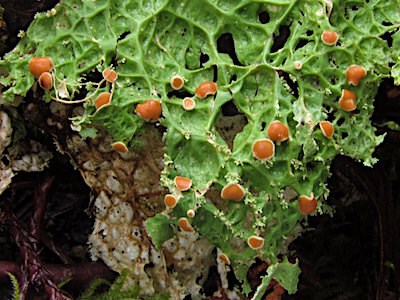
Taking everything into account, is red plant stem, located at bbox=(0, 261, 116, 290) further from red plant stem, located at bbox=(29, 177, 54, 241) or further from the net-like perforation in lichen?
the net-like perforation in lichen

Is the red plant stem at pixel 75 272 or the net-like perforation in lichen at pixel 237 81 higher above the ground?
the net-like perforation in lichen at pixel 237 81

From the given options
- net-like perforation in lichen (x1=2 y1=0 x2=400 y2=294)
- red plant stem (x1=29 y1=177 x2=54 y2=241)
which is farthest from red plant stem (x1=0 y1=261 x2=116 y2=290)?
net-like perforation in lichen (x1=2 y1=0 x2=400 y2=294)

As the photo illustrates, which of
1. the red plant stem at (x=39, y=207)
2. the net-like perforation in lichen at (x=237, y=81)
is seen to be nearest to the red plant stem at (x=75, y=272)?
the red plant stem at (x=39, y=207)

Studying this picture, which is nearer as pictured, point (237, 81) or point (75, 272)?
point (237, 81)

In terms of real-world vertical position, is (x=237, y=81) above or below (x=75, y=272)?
above

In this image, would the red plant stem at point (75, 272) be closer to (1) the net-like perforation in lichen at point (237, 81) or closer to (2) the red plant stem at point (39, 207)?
(2) the red plant stem at point (39, 207)

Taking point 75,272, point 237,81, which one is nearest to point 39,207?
point 75,272

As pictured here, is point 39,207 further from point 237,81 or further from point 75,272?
point 237,81

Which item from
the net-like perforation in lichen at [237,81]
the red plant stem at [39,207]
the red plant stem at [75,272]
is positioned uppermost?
the net-like perforation in lichen at [237,81]

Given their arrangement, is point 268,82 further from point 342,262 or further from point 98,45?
point 342,262
